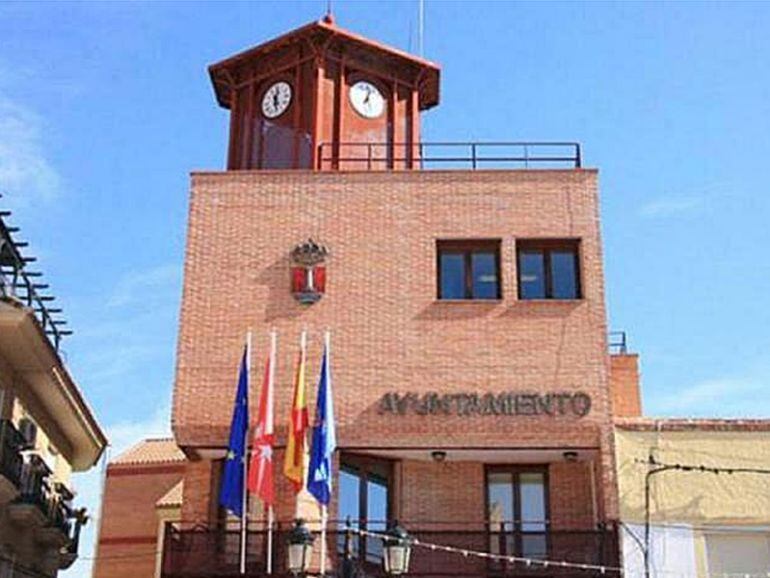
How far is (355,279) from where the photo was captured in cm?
2098

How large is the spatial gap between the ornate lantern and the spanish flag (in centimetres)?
147

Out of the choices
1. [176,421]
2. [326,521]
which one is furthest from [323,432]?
[176,421]

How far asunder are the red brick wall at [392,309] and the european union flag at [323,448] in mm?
1239

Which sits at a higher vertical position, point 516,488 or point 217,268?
point 217,268

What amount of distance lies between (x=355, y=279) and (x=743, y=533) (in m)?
7.49

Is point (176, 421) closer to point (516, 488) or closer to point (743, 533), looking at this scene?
point (516, 488)

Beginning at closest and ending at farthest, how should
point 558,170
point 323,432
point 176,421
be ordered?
point 323,432, point 176,421, point 558,170

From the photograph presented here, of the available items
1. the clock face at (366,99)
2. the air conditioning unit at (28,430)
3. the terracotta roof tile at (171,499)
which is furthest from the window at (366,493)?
the terracotta roof tile at (171,499)

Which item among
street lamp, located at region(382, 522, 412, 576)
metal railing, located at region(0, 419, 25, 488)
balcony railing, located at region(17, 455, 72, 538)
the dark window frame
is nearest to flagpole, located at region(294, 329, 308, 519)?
the dark window frame

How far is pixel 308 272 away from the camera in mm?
20906

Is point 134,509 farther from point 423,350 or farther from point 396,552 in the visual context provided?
point 396,552

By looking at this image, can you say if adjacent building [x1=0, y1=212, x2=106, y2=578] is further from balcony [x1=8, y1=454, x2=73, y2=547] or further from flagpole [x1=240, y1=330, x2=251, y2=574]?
flagpole [x1=240, y1=330, x2=251, y2=574]

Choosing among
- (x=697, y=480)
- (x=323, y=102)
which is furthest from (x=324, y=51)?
(x=697, y=480)

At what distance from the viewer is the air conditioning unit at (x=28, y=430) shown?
2141 cm
